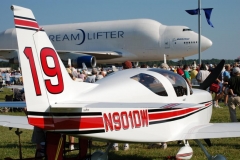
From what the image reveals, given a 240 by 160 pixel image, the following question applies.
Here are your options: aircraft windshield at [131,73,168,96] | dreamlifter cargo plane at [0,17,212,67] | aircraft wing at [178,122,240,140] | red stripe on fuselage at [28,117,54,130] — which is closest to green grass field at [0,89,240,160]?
aircraft wing at [178,122,240,140]

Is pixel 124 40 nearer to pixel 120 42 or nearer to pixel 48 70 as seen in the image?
pixel 120 42

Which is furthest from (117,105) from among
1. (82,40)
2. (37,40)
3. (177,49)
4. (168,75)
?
(82,40)

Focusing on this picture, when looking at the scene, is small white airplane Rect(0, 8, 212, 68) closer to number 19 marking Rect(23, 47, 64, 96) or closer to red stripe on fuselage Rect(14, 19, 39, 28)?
number 19 marking Rect(23, 47, 64, 96)

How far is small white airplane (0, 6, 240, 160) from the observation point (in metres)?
4.39

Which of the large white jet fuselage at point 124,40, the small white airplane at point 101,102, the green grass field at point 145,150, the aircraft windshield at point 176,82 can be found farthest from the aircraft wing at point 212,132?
the large white jet fuselage at point 124,40

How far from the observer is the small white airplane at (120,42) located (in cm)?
3353

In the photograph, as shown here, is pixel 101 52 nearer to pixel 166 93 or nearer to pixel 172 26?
pixel 172 26

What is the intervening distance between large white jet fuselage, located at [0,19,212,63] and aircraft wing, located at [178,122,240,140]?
91.3ft

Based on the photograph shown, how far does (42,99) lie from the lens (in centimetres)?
438

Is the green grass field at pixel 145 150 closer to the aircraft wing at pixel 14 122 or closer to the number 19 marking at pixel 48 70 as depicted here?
the aircraft wing at pixel 14 122

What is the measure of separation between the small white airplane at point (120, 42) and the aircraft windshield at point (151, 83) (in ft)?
86.2

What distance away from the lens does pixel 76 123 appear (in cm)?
450

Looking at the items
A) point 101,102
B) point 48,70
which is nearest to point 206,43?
point 101,102

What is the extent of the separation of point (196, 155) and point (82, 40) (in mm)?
30111
